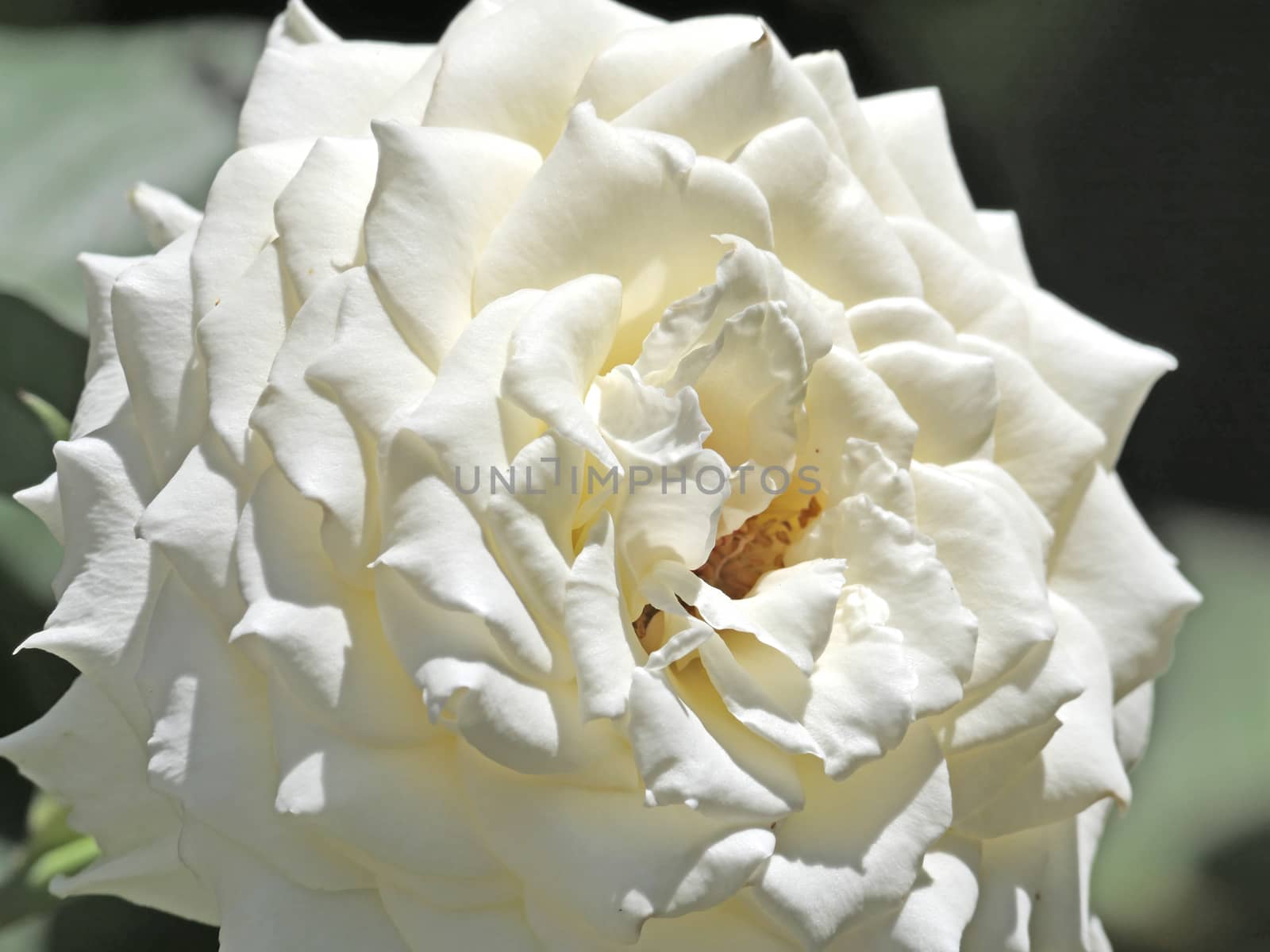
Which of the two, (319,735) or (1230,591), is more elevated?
(319,735)

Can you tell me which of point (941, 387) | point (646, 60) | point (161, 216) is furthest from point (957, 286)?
point (161, 216)

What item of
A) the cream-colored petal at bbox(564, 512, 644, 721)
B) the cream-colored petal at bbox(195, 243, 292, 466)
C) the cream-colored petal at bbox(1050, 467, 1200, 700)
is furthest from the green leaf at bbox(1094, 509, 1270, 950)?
the cream-colored petal at bbox(195, 243, 292, 466)

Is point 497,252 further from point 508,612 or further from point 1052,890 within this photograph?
point 1052,890

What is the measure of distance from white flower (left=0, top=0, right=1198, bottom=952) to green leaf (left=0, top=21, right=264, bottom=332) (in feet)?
0.61

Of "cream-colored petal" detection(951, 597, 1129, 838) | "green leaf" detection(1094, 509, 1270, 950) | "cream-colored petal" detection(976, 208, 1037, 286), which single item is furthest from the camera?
"green leaf" detection(1094, 509, 1270, 950)

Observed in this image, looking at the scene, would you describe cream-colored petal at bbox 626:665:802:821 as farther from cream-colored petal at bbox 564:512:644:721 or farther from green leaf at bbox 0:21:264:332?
green leaf at bbox 0:21:264:332

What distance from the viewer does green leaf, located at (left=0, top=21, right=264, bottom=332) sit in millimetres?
718

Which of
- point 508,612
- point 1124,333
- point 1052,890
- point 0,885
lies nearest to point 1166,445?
point 1124,333

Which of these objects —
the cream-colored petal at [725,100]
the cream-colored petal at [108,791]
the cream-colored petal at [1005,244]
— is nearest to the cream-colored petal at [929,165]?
the cream-colored petal at [1005,244]

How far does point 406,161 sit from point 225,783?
0.79 feet

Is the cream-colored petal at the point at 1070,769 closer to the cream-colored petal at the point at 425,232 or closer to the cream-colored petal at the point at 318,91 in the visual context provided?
the cream-colored petal at the point at 425,232

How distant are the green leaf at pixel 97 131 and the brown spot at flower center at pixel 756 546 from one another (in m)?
0.41

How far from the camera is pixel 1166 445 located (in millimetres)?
911

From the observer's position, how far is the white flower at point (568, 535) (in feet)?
1.41
